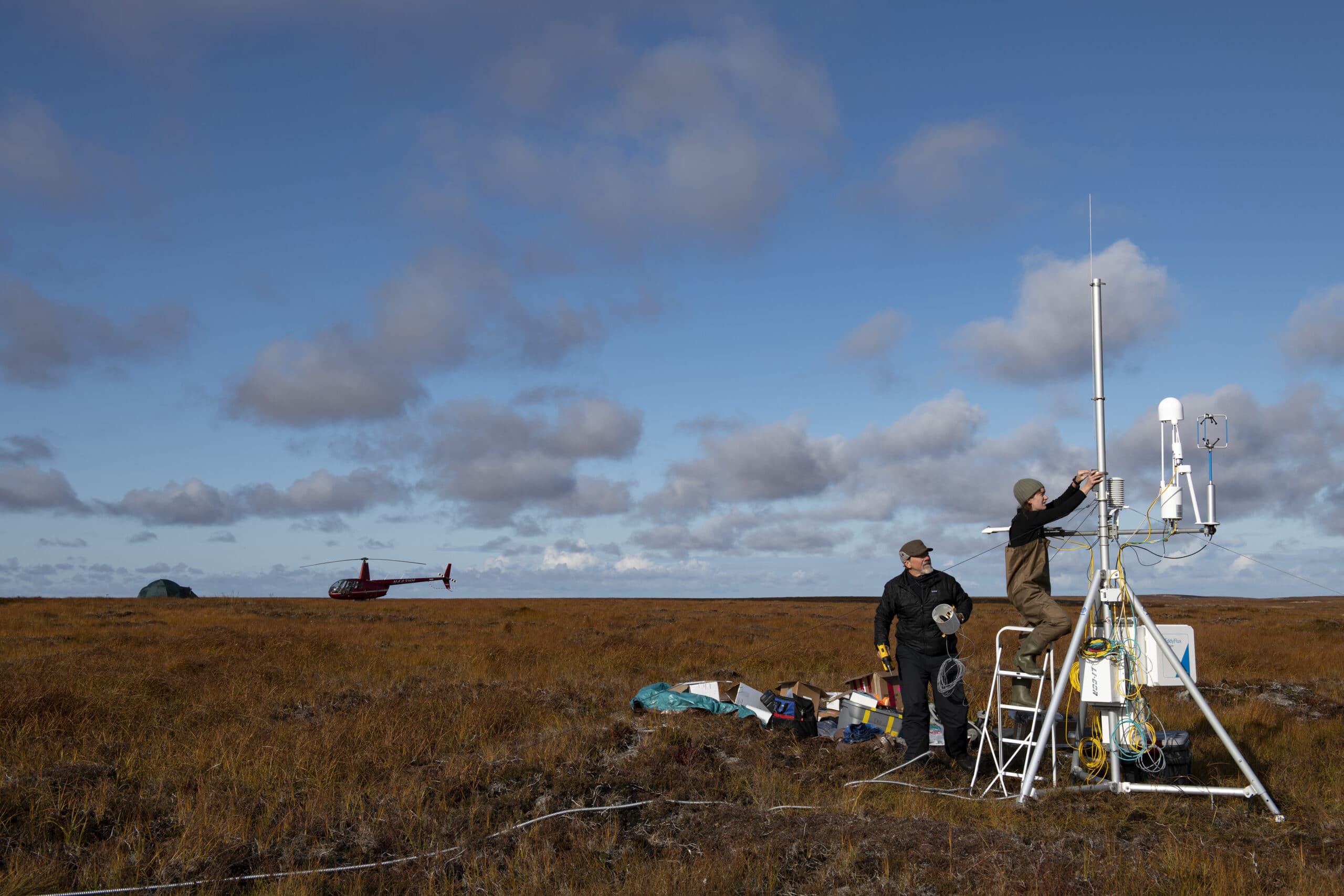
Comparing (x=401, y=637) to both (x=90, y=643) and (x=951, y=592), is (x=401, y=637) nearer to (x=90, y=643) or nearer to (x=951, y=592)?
(x=90, y=643)

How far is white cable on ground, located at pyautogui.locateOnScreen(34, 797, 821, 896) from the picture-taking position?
17.6ft

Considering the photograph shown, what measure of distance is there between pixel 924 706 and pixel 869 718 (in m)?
1.08

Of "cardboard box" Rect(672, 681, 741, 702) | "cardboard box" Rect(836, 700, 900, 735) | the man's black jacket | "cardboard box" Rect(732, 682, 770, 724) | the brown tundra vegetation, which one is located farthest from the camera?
"cardboard box" Rect(672, 681, 741, 702)

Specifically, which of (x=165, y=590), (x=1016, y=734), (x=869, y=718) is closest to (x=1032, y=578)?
(x=1016, y=734)

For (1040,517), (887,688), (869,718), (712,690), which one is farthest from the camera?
(712,690)

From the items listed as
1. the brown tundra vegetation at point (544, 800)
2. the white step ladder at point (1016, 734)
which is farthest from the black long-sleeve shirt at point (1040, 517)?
the brown tundra vegetation at point (544, 800)

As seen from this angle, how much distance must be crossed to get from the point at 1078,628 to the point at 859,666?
10.4 metres

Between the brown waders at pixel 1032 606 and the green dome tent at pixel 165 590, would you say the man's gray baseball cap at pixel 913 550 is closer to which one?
the brown waders at pixel 1032 606

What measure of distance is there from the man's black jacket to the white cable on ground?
239cm

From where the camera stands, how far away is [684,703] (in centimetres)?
1077

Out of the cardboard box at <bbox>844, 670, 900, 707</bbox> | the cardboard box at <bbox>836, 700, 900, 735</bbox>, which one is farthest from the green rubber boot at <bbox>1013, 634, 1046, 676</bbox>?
the cardboard box at <bbox>844, 670, 900, 707</bbox>

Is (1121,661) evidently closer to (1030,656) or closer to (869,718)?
(1030,656)

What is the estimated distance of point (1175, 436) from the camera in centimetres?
731

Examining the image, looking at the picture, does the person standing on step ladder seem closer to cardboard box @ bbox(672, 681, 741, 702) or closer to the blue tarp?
the blue tarp
